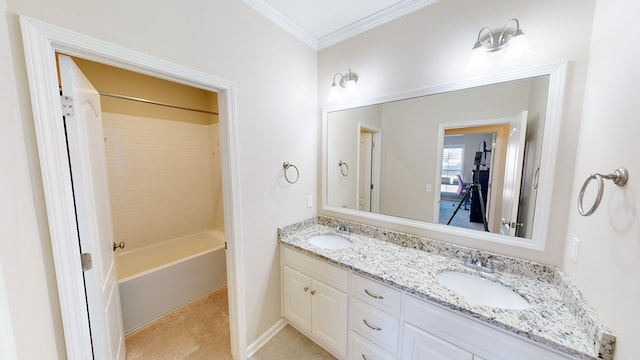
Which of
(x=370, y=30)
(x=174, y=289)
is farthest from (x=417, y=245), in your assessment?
(x=174, y=289)

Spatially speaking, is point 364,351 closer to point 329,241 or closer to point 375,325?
point 375,325

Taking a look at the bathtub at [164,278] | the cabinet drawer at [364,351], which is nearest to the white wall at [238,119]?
the cabinet drawer at [364,351]

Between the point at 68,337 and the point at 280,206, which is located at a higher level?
the point at 280,206

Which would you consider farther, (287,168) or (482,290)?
(287,168)

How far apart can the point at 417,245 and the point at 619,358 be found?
0.98m

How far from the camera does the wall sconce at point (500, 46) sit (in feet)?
3.98

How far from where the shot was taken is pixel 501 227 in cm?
140

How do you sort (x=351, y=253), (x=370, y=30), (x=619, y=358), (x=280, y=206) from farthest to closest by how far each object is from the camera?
(x=280, y=206), (x=370, y=30), (x=351, y=253), (x=619, y=358)

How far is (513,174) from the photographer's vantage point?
1.37 meters

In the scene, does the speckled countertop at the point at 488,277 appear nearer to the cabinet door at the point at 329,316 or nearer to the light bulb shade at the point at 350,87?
the cabinet door at the point at 329,316

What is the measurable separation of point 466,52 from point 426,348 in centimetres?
183

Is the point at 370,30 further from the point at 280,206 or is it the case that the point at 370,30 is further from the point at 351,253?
the point at 351,253

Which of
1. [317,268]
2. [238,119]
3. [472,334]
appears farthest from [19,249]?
[472,334]

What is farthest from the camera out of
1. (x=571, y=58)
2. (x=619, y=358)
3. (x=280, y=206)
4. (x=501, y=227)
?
(x=280, y=206)
